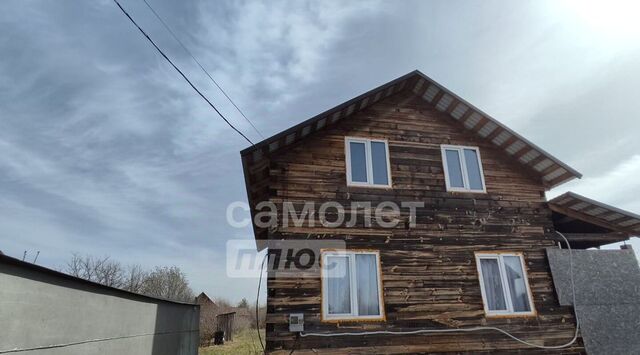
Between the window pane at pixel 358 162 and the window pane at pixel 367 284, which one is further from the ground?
the window pane at pixel 358 162

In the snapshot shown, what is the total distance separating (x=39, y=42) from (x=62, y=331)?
469cm

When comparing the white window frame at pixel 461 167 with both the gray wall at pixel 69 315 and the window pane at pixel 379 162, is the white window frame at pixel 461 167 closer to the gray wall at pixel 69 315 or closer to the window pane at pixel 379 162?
the window pane at pixel 379 162

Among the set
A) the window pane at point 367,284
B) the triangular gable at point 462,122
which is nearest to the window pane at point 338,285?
the window pane at point 367,284

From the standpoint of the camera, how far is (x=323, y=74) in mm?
9734

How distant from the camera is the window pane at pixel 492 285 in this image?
816cm

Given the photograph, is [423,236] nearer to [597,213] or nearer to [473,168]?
[473,168]

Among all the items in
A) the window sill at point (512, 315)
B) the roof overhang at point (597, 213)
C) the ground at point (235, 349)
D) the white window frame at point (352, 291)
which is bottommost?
the ground at point (235, 349)

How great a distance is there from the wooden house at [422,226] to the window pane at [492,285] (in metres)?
0.03

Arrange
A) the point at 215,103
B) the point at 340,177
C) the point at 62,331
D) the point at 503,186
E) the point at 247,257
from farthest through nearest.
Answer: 1. the point at 247,257
2. the point at 503,186
3. the point at 340,177
4. the point at 215,103
5. the point at 62,331

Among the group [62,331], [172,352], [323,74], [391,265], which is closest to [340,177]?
[391,265]

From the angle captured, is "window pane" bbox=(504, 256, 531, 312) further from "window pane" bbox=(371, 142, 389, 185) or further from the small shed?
the small shed

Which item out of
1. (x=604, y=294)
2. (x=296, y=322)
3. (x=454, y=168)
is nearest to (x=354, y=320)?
(x=296, y=322)

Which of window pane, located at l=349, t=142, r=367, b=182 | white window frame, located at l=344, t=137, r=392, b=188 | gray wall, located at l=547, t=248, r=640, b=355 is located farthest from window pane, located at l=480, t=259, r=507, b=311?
window pane, located at l=349, t=142, r=367, b=182

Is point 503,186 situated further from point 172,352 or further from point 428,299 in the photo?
point 172,352
